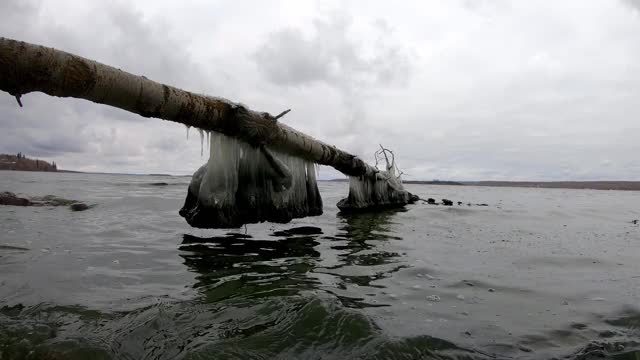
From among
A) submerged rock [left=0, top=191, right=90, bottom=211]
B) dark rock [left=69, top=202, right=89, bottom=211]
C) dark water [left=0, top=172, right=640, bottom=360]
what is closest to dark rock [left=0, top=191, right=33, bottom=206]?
submerged rock [left=0, top=191, right=90, bottom=211]

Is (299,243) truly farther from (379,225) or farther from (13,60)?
(13,60)

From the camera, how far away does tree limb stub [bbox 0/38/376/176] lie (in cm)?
421

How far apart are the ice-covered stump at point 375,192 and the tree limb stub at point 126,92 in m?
6.70

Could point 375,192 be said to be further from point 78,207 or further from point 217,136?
point 78,207

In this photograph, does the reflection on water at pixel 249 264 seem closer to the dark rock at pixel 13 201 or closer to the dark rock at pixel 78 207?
the dark rock at pixel 78 207

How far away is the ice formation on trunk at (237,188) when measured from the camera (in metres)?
7.06

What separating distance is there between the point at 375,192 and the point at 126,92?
11.9 metres

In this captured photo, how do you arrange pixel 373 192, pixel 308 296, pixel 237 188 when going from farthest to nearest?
pixel 373 192, pixel 237 188, pixel 308 296

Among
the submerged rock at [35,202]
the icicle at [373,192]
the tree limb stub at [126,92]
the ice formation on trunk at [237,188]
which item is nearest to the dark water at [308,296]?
the ice formation on trunk at [237,188]

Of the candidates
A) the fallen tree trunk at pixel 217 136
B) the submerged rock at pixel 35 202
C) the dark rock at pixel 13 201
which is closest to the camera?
the fallen tree trunk at pixel 217 136

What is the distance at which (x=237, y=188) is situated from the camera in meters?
7.40

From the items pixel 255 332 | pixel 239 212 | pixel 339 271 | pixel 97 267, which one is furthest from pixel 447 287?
pixel 97 267

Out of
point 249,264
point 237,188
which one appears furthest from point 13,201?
point 249,264

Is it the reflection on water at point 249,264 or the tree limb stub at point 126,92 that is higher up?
the tree limb stub at point 126,92
